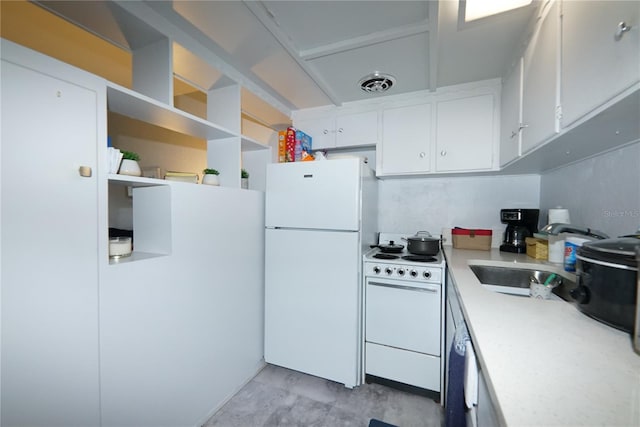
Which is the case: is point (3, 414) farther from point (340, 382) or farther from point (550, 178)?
point (550, 178)

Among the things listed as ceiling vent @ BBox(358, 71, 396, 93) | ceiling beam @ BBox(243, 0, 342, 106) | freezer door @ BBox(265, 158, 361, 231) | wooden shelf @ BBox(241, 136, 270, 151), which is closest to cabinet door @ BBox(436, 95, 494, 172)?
ceiling vent @ BBox(358, 71, 396, 93)

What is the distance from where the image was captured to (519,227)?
192 centimetres

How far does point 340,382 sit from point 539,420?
1.67m

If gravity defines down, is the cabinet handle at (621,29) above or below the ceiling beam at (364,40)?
below

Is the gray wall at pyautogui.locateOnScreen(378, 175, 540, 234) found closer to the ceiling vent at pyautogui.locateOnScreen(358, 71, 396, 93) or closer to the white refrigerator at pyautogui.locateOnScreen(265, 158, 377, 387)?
the white refrigerator at pyautogui.locateOnScreen(265, 158, 377, 387)

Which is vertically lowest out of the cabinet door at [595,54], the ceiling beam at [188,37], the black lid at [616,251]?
the black lid at [616,251]

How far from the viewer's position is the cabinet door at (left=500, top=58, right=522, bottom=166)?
1.44 meters

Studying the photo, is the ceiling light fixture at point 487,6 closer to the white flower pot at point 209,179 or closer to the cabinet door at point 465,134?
the cabinet door at point 465,134

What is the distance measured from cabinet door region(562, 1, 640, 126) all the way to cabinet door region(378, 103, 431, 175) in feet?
3.84

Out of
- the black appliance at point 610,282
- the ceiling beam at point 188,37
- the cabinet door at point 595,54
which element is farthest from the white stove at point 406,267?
the ceiling beam at point 188,37

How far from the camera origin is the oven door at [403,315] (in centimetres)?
161

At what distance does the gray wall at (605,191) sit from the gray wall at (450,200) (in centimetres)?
42

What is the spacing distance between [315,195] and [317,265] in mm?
524

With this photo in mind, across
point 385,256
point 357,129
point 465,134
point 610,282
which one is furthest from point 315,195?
point 610,282
